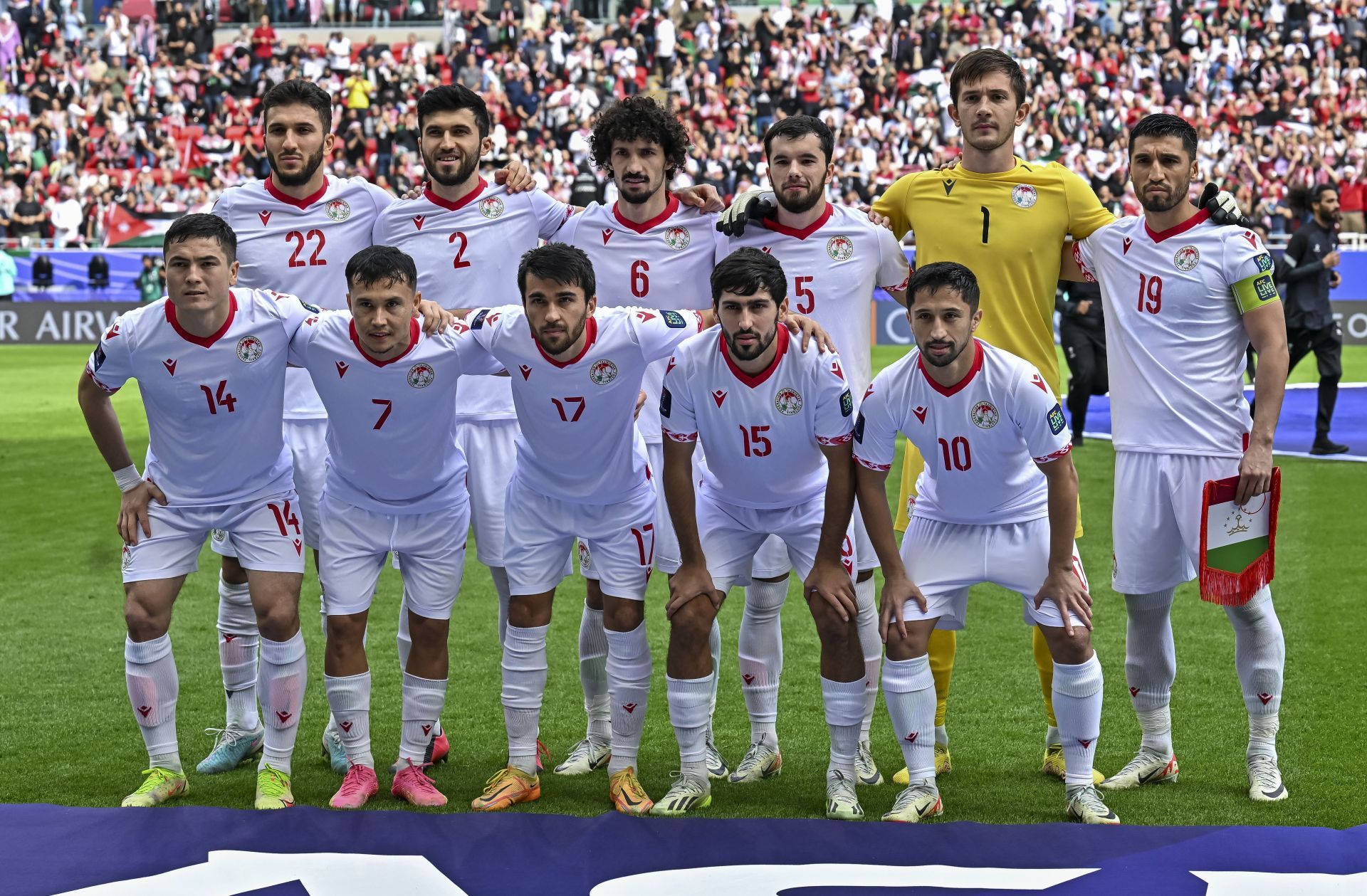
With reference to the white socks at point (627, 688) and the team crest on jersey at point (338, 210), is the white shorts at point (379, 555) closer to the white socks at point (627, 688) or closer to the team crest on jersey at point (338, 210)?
the white socks at point (627, 688)

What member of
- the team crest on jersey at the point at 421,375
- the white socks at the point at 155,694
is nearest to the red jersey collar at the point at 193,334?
the team crest on jersey at the point at 421,375

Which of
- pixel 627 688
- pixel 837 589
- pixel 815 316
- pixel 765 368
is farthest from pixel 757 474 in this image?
pixel 627 688

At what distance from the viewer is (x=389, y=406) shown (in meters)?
4.89

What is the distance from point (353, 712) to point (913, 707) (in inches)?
73.9

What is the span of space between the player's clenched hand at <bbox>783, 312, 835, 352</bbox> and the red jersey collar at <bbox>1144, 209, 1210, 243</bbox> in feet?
3.90

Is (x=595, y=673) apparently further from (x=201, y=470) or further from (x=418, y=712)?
(x=201, y=470)

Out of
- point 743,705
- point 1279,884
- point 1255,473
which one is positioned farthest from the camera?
point 743,705

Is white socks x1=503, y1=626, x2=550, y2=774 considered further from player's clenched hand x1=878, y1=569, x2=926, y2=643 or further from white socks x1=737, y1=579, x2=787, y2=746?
player's clenched hand x1=878, y1=569, x2=926, y2=643

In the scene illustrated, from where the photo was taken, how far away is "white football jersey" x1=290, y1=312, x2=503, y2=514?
487 centimetres

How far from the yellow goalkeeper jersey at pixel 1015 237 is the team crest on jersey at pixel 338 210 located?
221 centimetres

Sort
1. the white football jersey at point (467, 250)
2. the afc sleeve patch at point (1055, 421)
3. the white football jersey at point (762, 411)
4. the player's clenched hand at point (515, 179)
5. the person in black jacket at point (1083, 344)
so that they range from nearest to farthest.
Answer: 1. the afc sleeve patch at point (1055, 421)
2. the white football jersey at point (762, 411)
3. the white football jersey at point (467, 250)
4. the player's clenched hand at point (515, 179)
5. the person in black jacket at point (1083, 344)

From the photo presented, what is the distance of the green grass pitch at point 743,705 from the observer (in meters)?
4.99

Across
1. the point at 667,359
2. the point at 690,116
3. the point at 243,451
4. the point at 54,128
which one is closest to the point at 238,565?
the point at 243,451

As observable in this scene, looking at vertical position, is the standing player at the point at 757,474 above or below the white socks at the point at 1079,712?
above
